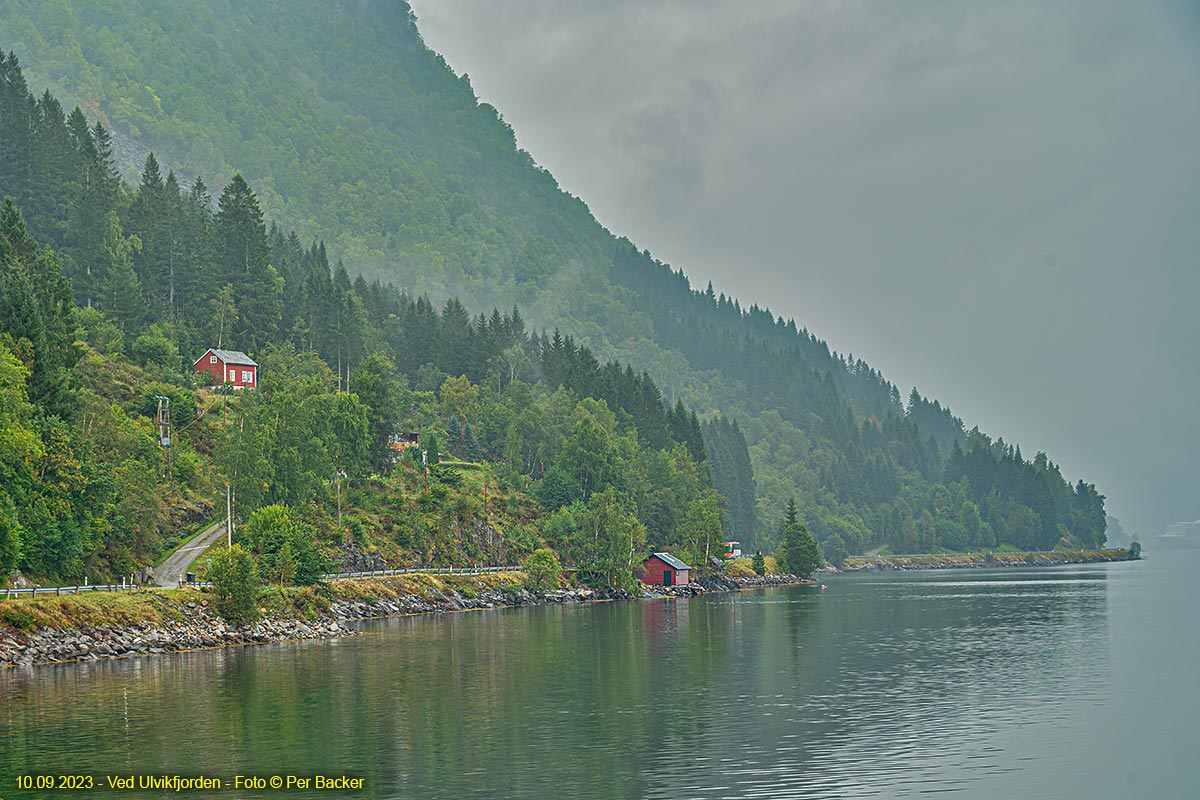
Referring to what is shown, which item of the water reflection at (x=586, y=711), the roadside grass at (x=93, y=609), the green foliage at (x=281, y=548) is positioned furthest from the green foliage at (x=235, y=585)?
the green foliage at (x=281, y=548)

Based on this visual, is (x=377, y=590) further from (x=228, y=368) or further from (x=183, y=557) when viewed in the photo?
(x=228, y=368)

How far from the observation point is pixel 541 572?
158 metres

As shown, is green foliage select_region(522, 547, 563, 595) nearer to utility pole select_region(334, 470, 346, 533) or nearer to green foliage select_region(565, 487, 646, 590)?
green foliage select_region(565, 487, 646, 590)

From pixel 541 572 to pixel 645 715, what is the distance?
326ft

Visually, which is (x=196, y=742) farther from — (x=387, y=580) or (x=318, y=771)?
(x=387, y=580)

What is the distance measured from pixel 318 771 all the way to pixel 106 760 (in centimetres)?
916

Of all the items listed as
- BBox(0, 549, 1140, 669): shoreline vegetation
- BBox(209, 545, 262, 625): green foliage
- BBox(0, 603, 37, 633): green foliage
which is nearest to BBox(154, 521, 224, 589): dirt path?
BBox(209, 545, 262, 625): green foliage

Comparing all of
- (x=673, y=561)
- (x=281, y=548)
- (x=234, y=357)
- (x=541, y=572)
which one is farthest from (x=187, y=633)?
(x=673, y=561)

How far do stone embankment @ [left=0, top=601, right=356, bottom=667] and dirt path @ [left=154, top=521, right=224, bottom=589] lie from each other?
8.77 m

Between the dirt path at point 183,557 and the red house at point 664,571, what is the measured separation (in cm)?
7787

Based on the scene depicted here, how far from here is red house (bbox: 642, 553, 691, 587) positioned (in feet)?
602

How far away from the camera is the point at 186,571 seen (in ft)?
354

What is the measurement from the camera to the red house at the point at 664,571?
18362 cm

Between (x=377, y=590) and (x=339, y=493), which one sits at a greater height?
(x=339, y=493)
